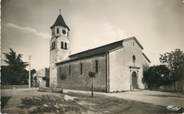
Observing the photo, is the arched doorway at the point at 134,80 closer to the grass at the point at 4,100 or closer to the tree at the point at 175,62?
the tree at the point at 175,62

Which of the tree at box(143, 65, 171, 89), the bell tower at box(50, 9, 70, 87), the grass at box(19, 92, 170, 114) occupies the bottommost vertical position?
the grass at box(19, 92, 170, 114)

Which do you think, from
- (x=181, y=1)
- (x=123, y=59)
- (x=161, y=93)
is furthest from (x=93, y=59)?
(x=181, y=1)

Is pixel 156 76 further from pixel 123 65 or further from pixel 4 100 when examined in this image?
pixel 4 100

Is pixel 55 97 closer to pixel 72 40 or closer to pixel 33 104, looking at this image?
pixel 33 104

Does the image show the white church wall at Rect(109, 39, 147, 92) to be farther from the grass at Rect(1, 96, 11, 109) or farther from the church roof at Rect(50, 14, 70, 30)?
the grass at Rect(1, 96, 11, 109)

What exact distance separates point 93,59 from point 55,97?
10.8 feet

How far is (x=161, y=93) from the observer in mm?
5277

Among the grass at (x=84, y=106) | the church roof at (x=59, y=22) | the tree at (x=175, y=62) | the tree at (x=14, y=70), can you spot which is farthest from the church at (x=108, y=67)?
the tree at (x=14, y=70)

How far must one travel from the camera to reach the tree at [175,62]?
4855 millimetres

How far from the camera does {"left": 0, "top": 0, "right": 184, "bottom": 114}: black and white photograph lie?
11.5 feet

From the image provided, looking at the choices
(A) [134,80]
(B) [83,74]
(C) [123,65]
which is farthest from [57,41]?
(A) [134,80]

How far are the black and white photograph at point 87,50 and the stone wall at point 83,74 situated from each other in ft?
0.13

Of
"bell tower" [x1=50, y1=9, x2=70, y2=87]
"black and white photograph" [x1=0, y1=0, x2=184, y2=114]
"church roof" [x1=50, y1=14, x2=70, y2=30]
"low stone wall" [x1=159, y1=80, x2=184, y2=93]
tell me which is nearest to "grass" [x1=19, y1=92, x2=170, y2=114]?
"black and white photograph" [x1=0, y1=0, x2=184, y2=114]

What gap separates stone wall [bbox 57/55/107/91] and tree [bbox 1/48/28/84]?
4.15 ft
